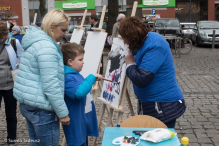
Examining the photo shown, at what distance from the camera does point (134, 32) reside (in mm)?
2729

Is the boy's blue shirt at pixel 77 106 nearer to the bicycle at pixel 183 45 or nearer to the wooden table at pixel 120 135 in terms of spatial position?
the wooden table at pixel 120 135

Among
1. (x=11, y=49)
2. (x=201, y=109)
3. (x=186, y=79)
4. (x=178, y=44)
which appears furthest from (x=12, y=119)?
(x=178, y=44)

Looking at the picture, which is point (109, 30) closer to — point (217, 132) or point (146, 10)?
point (217, 132)

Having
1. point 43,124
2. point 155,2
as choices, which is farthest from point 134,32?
point 155,2

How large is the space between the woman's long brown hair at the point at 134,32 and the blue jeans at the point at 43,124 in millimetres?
937

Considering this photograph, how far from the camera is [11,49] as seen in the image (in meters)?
4.23

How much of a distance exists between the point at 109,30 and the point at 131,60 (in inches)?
521

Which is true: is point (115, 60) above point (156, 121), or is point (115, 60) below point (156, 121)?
above

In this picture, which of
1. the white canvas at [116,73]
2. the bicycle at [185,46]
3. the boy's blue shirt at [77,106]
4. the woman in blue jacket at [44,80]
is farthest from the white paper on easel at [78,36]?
the bicycle at [185,46]

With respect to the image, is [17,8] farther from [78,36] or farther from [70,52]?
[70,52]

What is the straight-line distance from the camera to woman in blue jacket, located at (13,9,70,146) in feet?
7.88

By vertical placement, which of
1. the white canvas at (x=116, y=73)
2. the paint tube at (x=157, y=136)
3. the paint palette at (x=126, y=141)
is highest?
the white canvas at (x=116, y=73)

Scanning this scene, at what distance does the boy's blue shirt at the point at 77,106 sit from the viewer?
2.66 meters

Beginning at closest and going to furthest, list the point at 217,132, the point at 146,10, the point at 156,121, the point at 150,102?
the point at 156,121 → the point at 150,102 → the point at 217,132 → the point at 146,10
